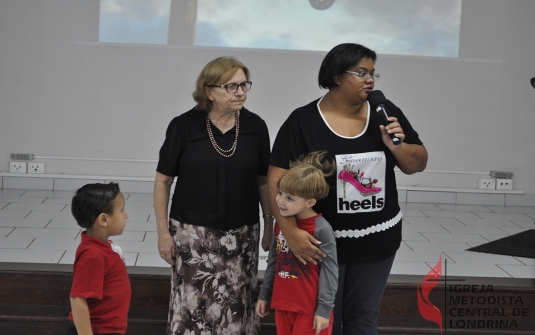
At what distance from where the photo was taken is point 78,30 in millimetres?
6910

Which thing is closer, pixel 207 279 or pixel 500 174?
pixel 207 279

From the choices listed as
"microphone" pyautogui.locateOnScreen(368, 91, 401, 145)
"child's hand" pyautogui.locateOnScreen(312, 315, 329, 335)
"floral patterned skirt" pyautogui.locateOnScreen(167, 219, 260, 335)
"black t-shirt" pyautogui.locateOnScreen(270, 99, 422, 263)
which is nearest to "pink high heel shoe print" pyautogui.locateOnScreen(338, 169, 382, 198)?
"black t-shirt" pyautogui.locateOnScreen(270, 99, 422, 263)

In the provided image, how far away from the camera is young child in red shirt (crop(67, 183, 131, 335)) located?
6.84ft

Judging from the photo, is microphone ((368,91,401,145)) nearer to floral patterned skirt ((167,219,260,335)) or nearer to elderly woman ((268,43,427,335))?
elderly woman ((268,43,427,335))

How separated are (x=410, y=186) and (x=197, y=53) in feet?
9.22

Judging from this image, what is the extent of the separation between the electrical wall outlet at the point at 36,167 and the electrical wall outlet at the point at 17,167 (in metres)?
0.06

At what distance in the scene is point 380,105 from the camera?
230 cm

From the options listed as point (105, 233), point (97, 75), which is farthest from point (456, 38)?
point (105, 233)

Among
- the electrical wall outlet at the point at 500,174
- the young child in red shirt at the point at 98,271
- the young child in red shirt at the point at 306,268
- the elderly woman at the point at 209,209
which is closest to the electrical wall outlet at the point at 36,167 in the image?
the elderly woman at the point at 209,209

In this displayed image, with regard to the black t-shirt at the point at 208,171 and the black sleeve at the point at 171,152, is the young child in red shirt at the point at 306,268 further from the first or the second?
the black sleeve at the point at 171,152

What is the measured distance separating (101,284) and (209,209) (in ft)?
2.30

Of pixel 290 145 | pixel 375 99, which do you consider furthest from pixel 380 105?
pixel 290 145

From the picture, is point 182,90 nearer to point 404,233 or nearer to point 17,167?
point 17,167

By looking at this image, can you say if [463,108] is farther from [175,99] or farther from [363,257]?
[363,257]
